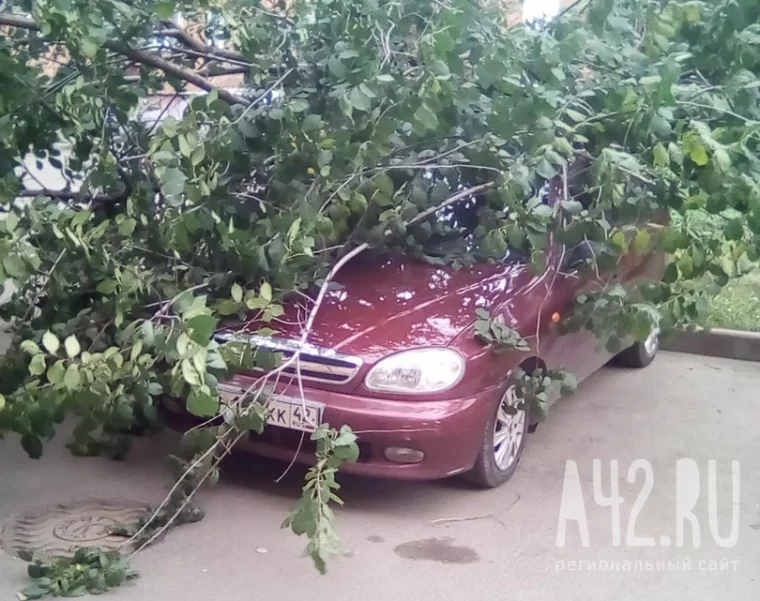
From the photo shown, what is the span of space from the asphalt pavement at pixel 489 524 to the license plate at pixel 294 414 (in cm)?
50

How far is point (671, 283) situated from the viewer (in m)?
4.09

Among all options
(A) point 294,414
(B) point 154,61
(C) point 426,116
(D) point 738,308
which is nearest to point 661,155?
(C) point 426,116

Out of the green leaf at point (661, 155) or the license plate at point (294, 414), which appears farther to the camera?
the license plate at point (294, 414)

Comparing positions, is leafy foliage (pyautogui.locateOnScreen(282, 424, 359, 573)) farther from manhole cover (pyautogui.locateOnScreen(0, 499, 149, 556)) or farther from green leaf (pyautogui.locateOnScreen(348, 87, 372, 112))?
green leaf (pyautogui.locateOnScreen(348, 87, 372, 112))

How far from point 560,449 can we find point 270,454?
179cm

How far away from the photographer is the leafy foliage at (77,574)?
3484 millimetres

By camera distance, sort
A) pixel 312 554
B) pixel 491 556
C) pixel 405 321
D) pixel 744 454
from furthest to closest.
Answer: pixel 744 454 < pixel 405 321 < pixel 491 556 < pixel 312 554

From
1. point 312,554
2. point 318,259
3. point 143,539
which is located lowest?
point 143,539

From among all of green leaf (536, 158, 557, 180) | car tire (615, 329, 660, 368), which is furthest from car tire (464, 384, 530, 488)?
car tire (615, 329, 660, 368)

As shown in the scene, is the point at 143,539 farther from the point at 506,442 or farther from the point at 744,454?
the point at 744,454

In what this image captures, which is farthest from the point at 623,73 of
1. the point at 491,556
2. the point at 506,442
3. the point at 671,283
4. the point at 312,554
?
the point at 312,554

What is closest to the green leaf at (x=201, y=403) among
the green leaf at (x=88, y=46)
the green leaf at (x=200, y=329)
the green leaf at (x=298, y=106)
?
the green leaf at (x=200, y=329)

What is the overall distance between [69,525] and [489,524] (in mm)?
1978

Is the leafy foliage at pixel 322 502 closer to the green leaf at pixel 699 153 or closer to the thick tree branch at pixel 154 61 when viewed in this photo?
the green leaf at pixel 699 153
